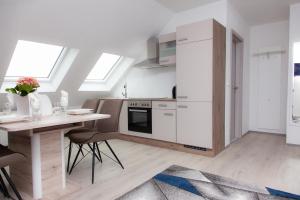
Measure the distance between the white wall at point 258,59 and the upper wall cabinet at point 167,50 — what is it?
2310 mm

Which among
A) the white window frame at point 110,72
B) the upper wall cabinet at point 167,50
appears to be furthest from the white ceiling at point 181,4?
the white window frame at point 110,72

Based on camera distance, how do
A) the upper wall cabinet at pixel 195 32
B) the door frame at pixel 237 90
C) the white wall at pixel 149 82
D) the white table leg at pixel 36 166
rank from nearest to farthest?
the white table leg at pixel 36 166, the upper wall cabinet at pixel 195 32, the door frame at pixel 237 90, the white wall at pixel 149 82

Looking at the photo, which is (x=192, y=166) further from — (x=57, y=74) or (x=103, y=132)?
(x=57, y=74)

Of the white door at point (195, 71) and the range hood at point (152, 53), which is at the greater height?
the range hood at point (152, 53)

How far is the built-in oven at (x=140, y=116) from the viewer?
12.7ft

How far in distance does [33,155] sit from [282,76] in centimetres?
499

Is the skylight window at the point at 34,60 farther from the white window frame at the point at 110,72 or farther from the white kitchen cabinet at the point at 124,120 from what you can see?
the white kitchen cabinet at the point at 124,120

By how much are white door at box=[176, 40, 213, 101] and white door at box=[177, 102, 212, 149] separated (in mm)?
124

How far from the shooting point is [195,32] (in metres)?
3.24

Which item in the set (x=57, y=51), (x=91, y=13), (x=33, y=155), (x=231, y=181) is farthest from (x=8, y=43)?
(x=231, y=181)

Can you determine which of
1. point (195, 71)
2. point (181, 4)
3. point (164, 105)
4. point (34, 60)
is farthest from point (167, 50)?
point (34, 60)

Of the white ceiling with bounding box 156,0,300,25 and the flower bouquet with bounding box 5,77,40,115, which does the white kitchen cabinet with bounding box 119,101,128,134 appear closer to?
the white ceiling with bounding box 156,0,300,25

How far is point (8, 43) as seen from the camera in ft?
9.53

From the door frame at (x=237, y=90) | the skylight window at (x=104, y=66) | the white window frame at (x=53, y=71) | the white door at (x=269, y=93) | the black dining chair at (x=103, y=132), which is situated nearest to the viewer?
the black dining chair at (x=103, y=132)
